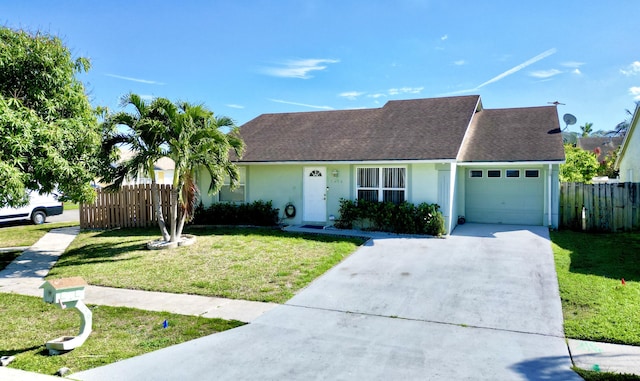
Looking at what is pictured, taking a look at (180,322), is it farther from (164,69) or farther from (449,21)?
(164,69)

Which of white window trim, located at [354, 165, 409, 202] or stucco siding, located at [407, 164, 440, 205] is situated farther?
white window trim, located at [354, 165, 409, 202]

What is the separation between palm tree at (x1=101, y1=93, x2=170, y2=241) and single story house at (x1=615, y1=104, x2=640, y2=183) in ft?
59.3

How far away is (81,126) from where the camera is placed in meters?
8.62

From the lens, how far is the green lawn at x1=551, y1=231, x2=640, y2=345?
532 cm

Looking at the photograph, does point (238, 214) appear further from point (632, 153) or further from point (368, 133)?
point (632, 153)

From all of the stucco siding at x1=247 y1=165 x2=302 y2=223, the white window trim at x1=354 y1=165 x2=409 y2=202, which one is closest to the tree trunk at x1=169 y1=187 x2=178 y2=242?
the stucco siding at x1=247 y1=165 x2=302 y2=223

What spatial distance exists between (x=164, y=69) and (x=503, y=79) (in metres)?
19.7

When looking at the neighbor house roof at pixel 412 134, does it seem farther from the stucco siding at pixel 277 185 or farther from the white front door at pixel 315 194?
the white front door at pixel 315 194

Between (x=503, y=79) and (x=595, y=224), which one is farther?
A: (x=503, y=79)

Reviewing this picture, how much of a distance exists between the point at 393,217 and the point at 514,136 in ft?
20.0

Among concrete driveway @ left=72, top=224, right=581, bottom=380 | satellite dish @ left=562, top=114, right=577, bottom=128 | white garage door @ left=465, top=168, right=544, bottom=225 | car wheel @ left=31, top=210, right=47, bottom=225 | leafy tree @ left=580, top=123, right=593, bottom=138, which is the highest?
leafy tree @ left=580, top=123, right=593, bottom=138

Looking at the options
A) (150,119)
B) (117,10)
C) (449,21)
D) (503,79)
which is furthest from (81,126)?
(503,79)

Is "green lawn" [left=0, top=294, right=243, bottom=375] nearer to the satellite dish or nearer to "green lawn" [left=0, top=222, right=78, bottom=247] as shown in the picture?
"green lawn" [left=0, top=222, right=78, bottom=247]

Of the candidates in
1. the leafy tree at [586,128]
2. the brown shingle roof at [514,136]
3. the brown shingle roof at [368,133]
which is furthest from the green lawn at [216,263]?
the leafy tree at [586,128]
